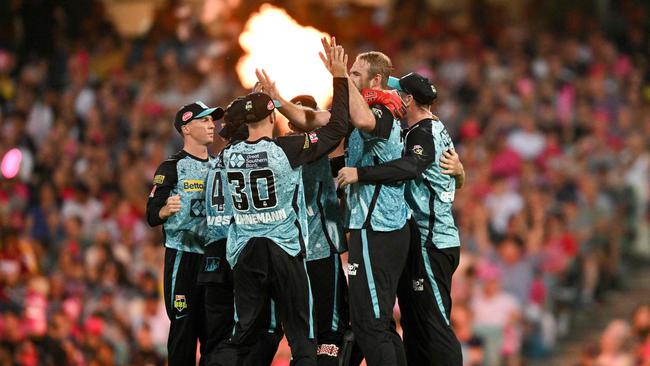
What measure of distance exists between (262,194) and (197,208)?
0.77 meters

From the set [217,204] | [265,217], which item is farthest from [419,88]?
[217,204]

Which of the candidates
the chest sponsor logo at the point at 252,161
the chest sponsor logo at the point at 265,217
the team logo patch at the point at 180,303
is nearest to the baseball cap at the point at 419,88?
the chest sponsor logo at the point at 252,161

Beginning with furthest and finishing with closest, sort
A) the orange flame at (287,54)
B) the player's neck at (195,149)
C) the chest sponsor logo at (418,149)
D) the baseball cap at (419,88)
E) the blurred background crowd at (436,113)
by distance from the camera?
the blurred background crowd at (436,113) → the orange flame at (287,54) → the player's neck at (195,149) → the baseball cap at (419,88) → the chest sponsor logo at (418,149)

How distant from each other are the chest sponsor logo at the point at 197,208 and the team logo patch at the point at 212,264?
35 centimetres

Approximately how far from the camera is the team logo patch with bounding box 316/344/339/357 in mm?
9508

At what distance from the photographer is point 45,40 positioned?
68.5 ft

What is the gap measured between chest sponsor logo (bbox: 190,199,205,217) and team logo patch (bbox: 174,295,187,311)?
56 centimetres

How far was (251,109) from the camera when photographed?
9.16m

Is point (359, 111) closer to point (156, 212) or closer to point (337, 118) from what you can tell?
point (337, 118)

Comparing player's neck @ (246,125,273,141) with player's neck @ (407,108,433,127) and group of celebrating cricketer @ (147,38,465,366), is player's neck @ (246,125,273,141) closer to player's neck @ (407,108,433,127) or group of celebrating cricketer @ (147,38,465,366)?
group of celebrating cricketer @ (147,38,465,366)

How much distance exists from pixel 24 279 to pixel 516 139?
606 cm

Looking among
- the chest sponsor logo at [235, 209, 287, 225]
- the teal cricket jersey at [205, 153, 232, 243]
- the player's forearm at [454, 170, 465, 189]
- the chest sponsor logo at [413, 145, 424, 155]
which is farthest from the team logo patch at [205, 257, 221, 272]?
the player's forearm at [454, 170, 465, 189]

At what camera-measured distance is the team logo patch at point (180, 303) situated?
31.9 ft

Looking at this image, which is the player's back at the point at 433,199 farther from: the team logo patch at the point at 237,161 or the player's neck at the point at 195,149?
the player's neck at the point at 195,149
